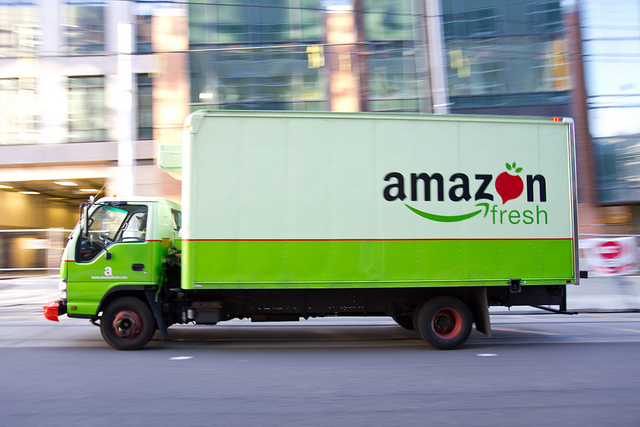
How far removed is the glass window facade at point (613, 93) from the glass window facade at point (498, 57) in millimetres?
1004

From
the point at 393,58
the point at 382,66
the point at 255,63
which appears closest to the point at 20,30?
the point at 255,63

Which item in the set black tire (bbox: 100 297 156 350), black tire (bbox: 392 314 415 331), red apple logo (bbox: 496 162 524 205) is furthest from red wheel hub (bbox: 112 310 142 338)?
red apple logo (bbox: 496 162 524 205)

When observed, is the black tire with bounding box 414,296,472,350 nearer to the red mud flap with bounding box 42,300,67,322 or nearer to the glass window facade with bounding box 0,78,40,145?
the red mud flap with bounding box 42,300,67,322

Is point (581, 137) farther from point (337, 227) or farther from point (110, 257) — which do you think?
point (110, 257)

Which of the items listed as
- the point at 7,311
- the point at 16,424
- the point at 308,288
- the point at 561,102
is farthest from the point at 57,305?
the point at 561,102

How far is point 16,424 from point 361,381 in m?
3.47

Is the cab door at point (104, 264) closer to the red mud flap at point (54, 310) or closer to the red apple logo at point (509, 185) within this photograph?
the red mud flap at point (54, 310)

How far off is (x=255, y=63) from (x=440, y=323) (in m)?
12.0

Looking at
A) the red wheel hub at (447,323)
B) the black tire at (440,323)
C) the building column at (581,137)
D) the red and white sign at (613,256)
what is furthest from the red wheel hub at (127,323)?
the building column at (581,137)

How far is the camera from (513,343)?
313 inches

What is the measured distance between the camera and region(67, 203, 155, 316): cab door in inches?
279

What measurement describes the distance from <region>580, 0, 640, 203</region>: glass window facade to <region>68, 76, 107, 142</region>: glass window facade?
17.2 metres

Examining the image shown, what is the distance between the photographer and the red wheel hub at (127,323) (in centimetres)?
714

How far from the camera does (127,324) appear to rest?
23.5 feet
